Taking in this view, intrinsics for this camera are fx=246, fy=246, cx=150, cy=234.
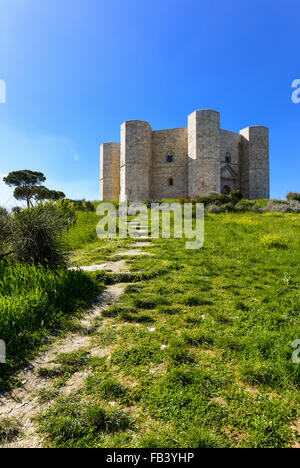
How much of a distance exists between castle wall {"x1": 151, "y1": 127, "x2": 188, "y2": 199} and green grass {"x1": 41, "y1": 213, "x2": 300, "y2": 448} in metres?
25.1

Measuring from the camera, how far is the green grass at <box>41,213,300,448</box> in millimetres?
1633

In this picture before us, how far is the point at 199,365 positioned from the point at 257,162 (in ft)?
102

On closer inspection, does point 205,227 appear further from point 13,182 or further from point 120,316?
point 13,182

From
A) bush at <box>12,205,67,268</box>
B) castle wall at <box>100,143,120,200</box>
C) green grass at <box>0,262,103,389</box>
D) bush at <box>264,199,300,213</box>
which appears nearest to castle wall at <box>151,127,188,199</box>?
castle wall at <box>100,143,120,200</box>

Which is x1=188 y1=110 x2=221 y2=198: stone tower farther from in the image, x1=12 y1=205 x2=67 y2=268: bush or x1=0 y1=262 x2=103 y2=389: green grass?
x1=0 y1=262 x2=103 y2=389: green grass

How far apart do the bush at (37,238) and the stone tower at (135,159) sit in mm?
22840

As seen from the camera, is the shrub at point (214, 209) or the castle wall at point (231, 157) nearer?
the shrub at point (214, 209)

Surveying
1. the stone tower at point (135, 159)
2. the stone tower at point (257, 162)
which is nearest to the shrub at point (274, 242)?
the stone tower at point (135, 159)

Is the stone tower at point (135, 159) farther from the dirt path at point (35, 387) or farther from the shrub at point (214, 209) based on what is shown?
the dirt path at point (35, 387)

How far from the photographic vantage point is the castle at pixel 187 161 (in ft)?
85.5

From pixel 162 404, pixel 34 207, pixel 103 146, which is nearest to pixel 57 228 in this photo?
pixel 34 207

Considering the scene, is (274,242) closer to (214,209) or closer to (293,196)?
(214,209)

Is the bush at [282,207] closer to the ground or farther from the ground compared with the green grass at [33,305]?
farther from the ground

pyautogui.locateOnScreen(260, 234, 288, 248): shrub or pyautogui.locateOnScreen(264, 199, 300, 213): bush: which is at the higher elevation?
pyautogui.locateOnScreen(264, 199, 300, 213): bush
